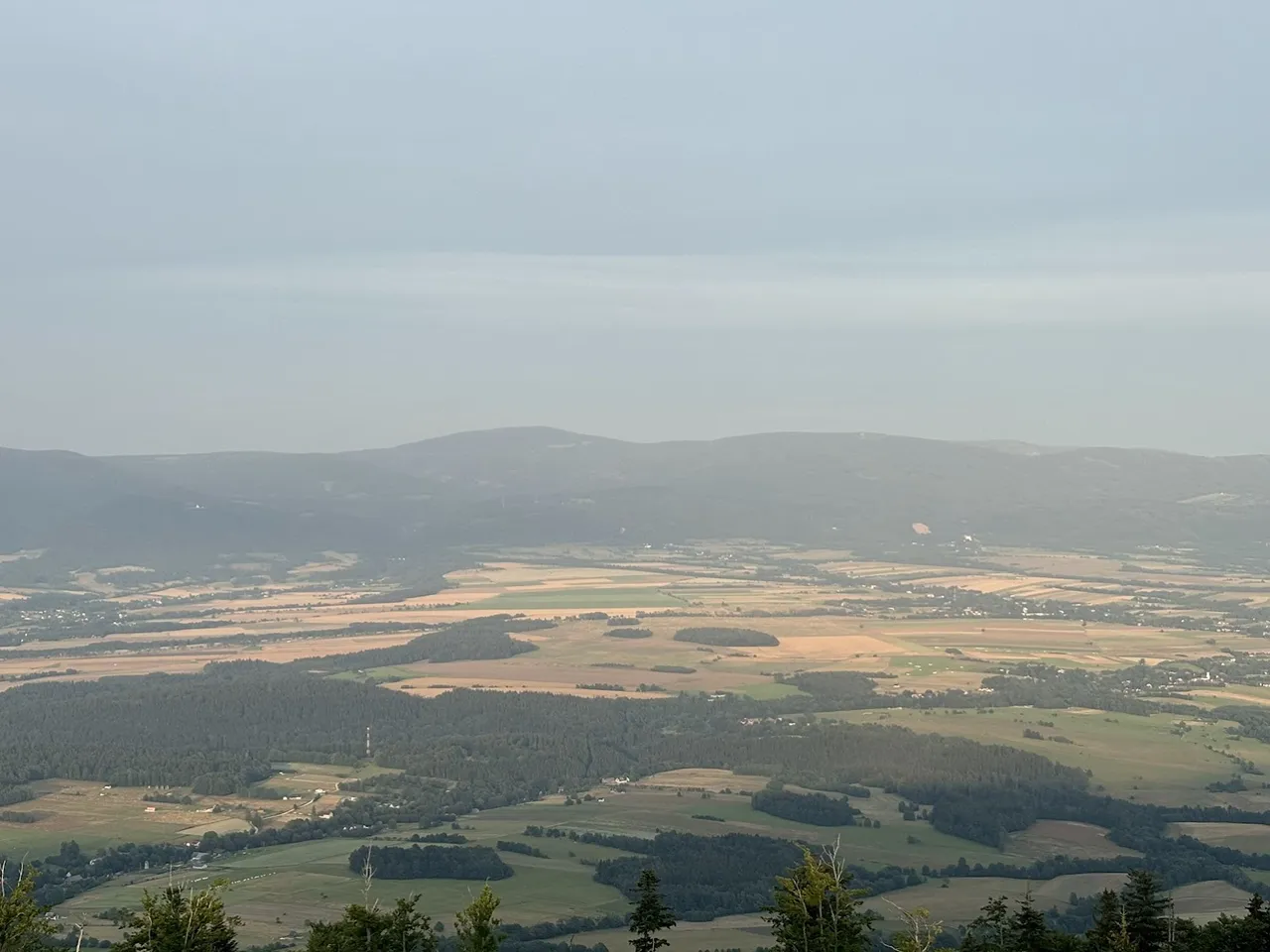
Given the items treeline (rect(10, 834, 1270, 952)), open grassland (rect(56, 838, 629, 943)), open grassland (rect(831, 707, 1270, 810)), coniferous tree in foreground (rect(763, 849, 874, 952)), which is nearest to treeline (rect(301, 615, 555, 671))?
open grassland (rect(831, 707, 1270, 810))

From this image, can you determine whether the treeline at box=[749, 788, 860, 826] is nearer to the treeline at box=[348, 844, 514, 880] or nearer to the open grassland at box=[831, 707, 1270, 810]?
the open grassland at box=[831, 707, 1270, 810]

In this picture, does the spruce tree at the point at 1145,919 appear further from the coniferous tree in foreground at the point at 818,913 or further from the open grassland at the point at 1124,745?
the open grassland at the point at 1124,745

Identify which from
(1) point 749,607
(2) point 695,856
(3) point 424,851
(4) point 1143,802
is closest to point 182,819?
(3) point 424,851

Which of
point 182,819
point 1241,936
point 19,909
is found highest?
point 19,909

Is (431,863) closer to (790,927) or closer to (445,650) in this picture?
(790,927)

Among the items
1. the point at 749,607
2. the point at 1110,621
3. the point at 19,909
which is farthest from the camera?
the point at 749,607

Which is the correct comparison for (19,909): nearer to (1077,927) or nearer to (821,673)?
(1077,927)
